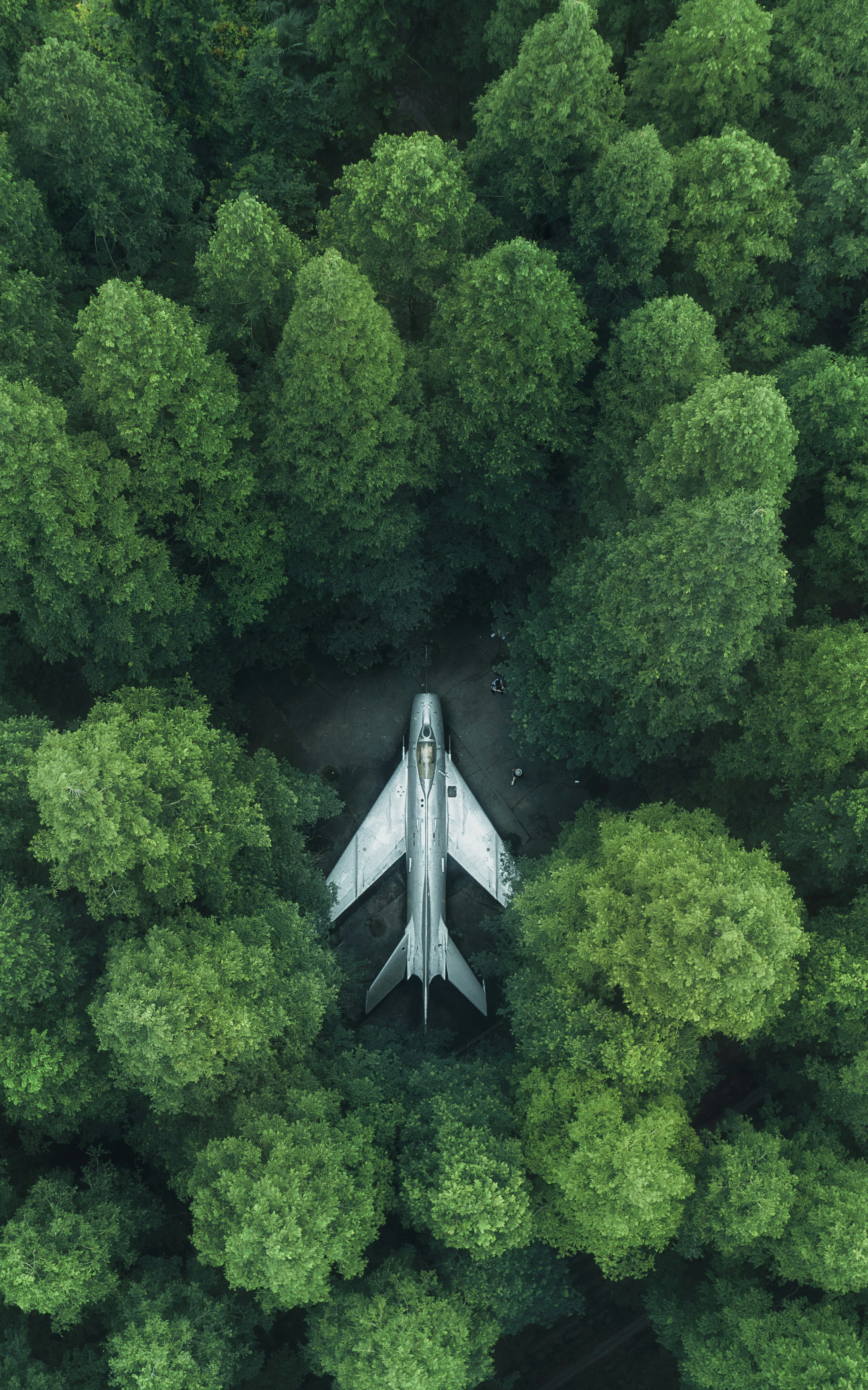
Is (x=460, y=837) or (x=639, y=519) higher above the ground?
(x=639, y=519)

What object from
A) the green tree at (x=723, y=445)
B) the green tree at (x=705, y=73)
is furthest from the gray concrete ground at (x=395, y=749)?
the green tree at (x=705, y=73)

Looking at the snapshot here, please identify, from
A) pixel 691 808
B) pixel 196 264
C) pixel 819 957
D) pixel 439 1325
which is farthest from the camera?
pixel 691 808

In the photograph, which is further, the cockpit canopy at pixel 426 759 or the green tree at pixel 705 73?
the cockpit canopy at pixel 426 759

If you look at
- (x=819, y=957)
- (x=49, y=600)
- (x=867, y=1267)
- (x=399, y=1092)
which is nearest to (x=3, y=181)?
(x=49, y=600)

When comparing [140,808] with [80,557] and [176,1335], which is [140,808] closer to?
[80,557]

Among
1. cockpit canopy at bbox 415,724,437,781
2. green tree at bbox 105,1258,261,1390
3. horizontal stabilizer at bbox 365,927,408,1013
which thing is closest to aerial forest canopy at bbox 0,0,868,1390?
green tree at bbox 105,1258,261,1390

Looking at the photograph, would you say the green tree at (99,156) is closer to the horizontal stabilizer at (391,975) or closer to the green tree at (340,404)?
the green tree at (340,404)

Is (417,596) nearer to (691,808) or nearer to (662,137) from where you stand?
(691,808)
